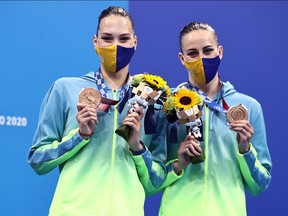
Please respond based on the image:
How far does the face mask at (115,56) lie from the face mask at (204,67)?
0.89ft

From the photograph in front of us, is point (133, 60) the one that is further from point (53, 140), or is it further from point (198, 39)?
point (53, 140)

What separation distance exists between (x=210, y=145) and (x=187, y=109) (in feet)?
0.65

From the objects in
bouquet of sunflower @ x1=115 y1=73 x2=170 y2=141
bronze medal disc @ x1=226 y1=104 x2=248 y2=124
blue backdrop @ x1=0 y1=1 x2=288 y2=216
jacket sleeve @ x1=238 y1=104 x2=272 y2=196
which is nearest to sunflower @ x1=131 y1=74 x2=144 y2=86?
bouquet of sunflower @ x1=115 y1=73 x2=170 y2=141

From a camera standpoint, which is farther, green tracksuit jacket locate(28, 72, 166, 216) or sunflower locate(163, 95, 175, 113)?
sunflower locate(163, 95, 175, 113)

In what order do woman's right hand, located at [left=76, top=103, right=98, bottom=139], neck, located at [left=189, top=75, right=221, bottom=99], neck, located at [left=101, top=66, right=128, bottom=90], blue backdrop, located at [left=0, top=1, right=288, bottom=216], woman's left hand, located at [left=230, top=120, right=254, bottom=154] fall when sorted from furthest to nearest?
blue backdrop, located at [left=0, top=1, right=288, bottom=216] < neck, located at [left=189, top=75, right=221, bottom=99] < neck, located at [left=101, top=66, right=128, bottom=90] < woman's left hand, located at [left=230, top=120, right=254, bottom=154] < woman's right hand, located at [left=76, top=103, right=98, bottom=139]

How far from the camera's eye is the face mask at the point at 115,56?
189cm

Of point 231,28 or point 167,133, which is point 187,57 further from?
point 231,28

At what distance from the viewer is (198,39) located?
204 cm

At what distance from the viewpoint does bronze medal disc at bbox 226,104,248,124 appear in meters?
1.88

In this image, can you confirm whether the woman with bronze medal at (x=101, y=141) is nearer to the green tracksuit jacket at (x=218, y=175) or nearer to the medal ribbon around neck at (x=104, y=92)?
the medal ribbon around neck at (x=104, y=92)

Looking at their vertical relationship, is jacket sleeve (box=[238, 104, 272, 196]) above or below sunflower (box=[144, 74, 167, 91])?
below

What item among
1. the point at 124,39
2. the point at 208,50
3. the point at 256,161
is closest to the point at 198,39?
the point at 208,50

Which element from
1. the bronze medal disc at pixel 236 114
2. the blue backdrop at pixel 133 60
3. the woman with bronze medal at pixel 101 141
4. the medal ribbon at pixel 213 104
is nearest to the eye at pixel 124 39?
the woman with bronze medal at pixel 101 141

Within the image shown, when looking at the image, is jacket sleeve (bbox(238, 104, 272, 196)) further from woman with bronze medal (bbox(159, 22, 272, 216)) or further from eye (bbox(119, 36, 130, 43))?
eye (bbox(119, 36, 130, 43))
